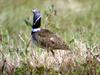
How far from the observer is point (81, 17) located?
15.0 m

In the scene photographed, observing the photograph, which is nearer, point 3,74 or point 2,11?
point 3,74

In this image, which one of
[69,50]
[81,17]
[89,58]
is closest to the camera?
[89,58]

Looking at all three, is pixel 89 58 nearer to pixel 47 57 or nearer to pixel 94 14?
pixel 47 57

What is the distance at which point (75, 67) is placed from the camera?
8094 mm

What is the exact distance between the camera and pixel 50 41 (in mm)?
8922

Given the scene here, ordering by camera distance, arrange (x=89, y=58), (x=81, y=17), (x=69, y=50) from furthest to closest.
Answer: (x=81, y=17)
(x=69, y=50)
(x=89, y=58)

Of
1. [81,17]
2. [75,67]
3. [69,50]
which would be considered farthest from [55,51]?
[81,17]

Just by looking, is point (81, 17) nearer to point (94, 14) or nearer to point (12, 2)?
point (94, 14)

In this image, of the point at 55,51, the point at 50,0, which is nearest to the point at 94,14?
the point at 50,0

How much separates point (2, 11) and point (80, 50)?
6.80 metres

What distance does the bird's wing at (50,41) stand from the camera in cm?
884

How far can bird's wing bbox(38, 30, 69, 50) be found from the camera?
8844 mm

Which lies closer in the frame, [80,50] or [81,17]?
[80,50]

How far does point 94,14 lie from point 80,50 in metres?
6.53
